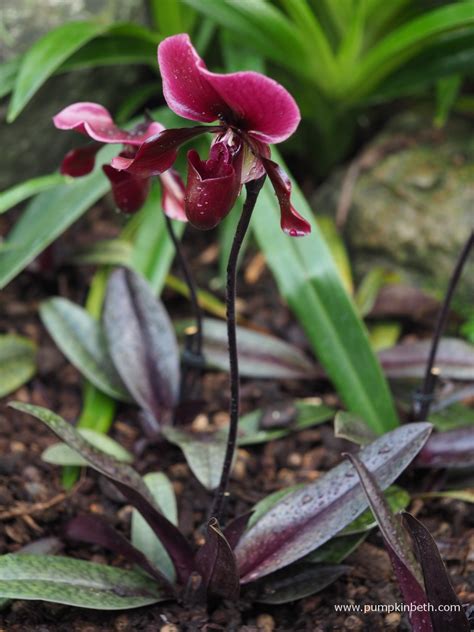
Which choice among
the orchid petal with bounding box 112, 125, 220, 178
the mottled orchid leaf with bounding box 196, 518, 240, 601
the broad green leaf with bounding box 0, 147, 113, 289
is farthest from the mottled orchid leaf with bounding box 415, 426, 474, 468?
the broad green leaf with bounding box 0, 147, 113, 289

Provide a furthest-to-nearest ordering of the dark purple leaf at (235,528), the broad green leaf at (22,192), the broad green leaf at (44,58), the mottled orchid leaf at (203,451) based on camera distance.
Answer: the broad green leaf at (44,58)
the broad green leaf at (22,192)
the mottled orchid leaf at (203,451)
the dark purple leaf at (235,528)

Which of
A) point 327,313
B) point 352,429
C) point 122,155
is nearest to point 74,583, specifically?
point 352,429

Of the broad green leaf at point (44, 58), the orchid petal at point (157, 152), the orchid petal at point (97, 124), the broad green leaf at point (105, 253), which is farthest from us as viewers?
the broad green leaf at point (105, 253)

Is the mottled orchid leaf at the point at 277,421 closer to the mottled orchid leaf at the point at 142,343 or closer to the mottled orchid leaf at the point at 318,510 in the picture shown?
the mottled orchid leaf at the point at 142,343

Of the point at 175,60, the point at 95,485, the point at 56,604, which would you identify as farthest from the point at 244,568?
the point at 175,60

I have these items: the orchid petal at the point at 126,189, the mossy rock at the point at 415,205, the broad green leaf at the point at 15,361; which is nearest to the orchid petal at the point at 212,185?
the orchid petal at the point at 126,189

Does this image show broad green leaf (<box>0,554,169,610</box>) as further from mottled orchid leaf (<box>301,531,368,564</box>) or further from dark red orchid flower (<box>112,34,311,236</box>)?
dark red orchid flower (<box>112,34,311,236</box>)

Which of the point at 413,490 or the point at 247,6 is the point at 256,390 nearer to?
the point at 413,490

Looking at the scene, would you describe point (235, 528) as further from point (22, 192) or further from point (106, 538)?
point (22, 192)
